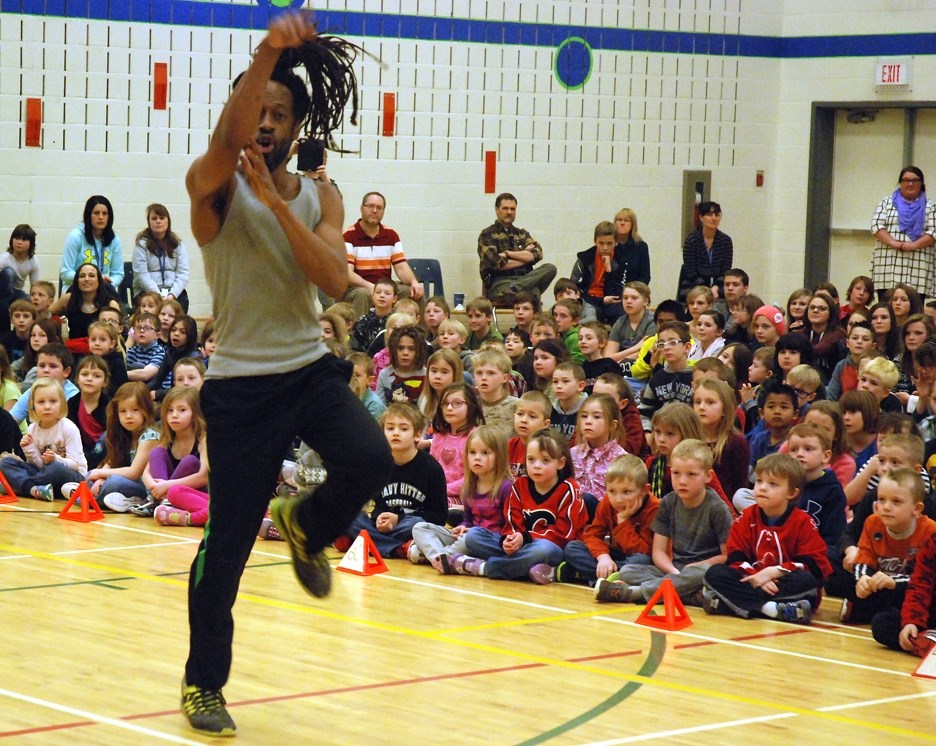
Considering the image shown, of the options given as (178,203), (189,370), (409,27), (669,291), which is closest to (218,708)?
(189,370)

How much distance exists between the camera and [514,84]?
13.9m

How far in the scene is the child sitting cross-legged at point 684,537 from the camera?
21.3 ft

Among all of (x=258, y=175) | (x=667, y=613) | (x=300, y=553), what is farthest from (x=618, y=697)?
(x=258, y=175)

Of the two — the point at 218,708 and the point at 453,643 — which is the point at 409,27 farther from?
the point at 218,708

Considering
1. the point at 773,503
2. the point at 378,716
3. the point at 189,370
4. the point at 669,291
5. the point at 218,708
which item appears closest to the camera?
the point at 218,708

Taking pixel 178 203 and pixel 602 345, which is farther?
pixel 178 203

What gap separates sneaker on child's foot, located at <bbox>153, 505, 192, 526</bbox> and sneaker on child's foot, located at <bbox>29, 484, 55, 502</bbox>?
85 cm

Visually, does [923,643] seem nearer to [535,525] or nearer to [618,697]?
[618,697]

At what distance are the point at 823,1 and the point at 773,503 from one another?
32.1 ft

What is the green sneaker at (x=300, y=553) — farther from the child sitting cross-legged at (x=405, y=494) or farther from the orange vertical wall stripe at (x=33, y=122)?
the orange vertical wall stripe at (x=33, y=122)

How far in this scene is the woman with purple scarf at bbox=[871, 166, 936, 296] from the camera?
1285cm

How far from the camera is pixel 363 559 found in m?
6.91

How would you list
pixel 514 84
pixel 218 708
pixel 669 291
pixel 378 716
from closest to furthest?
pixel 218 708 < pixel 378 716 < pixel 514 84 < pixel 669 291

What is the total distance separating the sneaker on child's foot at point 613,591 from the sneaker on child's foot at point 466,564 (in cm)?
67
